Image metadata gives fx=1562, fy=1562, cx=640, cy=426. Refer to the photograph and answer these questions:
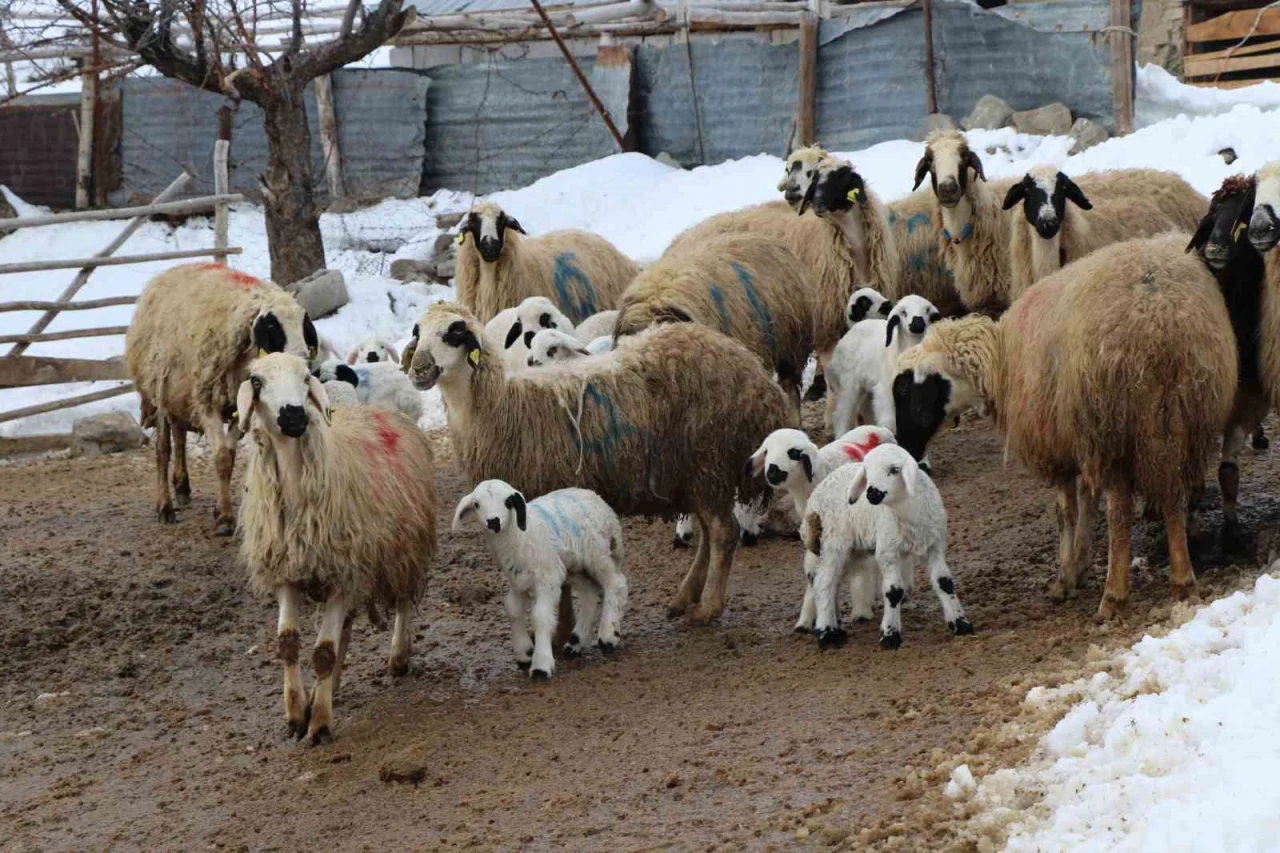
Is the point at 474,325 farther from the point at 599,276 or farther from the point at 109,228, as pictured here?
the point at 109,228

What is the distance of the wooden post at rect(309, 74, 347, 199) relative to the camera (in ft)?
69.2

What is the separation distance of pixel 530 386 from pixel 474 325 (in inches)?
16.8

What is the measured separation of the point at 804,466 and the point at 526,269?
5.08m

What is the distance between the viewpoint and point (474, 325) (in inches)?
316

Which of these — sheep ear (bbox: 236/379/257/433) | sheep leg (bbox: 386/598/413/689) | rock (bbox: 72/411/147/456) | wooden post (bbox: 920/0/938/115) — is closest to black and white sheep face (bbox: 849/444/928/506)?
sheep leg (bbox: 386/598/413/689)

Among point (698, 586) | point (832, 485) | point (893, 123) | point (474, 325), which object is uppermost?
point (893, 123)

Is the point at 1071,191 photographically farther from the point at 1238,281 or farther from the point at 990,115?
the point at 990,115

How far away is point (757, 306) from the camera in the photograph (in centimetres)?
1073

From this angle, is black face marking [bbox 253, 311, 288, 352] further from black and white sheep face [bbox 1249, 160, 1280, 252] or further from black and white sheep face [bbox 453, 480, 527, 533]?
black and white sheep face [bbox 1249, 160, 1280, 252]

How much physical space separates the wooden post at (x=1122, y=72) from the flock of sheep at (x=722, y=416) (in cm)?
581

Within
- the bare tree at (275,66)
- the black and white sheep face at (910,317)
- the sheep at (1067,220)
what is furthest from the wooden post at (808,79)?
the black and white sheep face at (910,317)

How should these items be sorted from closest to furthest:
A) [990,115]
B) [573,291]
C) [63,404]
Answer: [573,291]
[63,404]
[990,115]

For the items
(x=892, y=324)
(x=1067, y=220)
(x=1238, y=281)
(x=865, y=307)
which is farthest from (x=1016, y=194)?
(x=1238, y=281)

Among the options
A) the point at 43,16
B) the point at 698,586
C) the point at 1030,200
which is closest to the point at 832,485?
the point at 698,586
